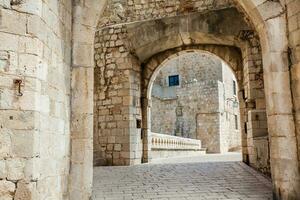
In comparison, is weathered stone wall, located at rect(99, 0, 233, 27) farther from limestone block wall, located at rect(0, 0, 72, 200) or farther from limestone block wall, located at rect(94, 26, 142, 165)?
limestone block wall, located at rect(0, 0, 72, 200)

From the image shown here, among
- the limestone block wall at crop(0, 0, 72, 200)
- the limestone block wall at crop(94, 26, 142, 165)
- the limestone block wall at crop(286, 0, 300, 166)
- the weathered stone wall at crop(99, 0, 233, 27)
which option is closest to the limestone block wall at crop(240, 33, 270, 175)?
the weathered stone wall at crop(99, 0, 233, 27)

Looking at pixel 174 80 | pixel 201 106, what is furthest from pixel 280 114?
pixel 174 80

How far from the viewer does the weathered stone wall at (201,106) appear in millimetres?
17625

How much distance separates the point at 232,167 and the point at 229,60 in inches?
124

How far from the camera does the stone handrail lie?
10095 mm

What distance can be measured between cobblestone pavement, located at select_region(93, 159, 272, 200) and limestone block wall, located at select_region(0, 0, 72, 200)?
4.61 ft

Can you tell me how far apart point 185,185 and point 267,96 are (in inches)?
73.1

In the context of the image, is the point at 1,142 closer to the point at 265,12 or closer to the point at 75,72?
the point at 75,72

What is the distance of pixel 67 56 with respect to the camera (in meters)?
3.76

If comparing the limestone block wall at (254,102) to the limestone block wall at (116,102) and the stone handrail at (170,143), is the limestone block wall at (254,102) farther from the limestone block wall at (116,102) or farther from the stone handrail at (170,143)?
the stone handrail at (170,143)

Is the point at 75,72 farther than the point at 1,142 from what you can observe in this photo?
Yes

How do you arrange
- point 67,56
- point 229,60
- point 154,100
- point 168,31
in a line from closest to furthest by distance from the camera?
point 67,56, point 168,31, point 229,60, point 154,100

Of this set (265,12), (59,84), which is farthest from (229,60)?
(59,84)

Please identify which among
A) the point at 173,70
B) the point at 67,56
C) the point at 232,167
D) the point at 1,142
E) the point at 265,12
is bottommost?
the point at 232,167
